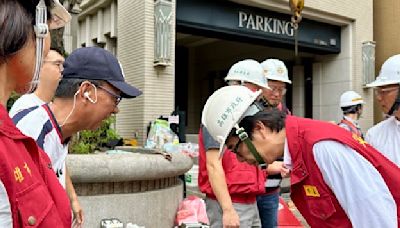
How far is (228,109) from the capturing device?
2289mm

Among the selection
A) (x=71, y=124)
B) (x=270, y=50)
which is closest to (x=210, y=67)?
(x=270, y=50)

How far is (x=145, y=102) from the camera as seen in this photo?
9.07 metres

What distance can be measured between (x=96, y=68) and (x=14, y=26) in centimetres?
115

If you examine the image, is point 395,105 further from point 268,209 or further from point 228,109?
point 228,109

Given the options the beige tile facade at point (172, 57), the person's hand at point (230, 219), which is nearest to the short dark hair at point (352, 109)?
the beige tile facade at point (172, 57)

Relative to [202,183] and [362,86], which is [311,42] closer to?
[362,86]

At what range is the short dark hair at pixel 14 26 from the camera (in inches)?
48.6

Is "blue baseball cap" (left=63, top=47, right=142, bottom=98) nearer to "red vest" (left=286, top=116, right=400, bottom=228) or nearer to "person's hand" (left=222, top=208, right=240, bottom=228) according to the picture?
"red vest" (left=286, top=116, right=400, bottom=228)

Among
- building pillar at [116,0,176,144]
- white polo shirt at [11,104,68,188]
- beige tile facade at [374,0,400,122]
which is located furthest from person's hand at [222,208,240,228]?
beige tile facade at [374,0,400,122]

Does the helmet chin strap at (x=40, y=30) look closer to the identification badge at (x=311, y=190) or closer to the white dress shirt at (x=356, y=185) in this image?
the white dress shirt at (x=356, y=185)

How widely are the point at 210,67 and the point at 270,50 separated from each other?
2.21 metres

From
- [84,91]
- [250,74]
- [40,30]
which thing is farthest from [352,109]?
[40,30]

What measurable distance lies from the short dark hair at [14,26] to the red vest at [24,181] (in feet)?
0.52

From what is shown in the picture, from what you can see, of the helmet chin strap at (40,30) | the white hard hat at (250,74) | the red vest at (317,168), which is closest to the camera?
the helmet chin strap at (40,30)
